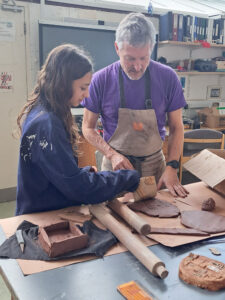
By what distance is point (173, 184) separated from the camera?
1.64 meters

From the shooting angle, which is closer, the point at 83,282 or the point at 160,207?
the point at 83,282

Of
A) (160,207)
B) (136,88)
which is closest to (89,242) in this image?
(160,207)

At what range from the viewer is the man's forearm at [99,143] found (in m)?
1.75

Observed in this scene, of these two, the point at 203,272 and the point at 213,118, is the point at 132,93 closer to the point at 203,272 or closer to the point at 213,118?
the point at 203,272

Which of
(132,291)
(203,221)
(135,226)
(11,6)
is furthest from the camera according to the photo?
(11,6)

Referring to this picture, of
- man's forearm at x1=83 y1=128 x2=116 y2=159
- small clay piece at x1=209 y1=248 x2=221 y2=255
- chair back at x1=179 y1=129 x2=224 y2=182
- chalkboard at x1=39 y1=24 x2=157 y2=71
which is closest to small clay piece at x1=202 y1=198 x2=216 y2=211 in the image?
small clay piece at x1=209 y1=248 x2=221 y2=255

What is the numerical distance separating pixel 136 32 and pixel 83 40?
1.94 m

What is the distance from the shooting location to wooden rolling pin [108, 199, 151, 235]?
114 cm

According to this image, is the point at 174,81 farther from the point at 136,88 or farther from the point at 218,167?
the point at 218,167

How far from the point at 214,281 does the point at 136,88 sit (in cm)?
115

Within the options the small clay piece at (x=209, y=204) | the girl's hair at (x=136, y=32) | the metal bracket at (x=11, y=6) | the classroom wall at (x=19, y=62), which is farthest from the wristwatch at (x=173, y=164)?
the metal bracket at (x=11, y=6)

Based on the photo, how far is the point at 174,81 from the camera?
6.07 feet

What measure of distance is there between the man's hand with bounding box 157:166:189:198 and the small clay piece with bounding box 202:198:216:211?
139 mm

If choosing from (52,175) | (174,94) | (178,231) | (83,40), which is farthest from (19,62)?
(178,231)
